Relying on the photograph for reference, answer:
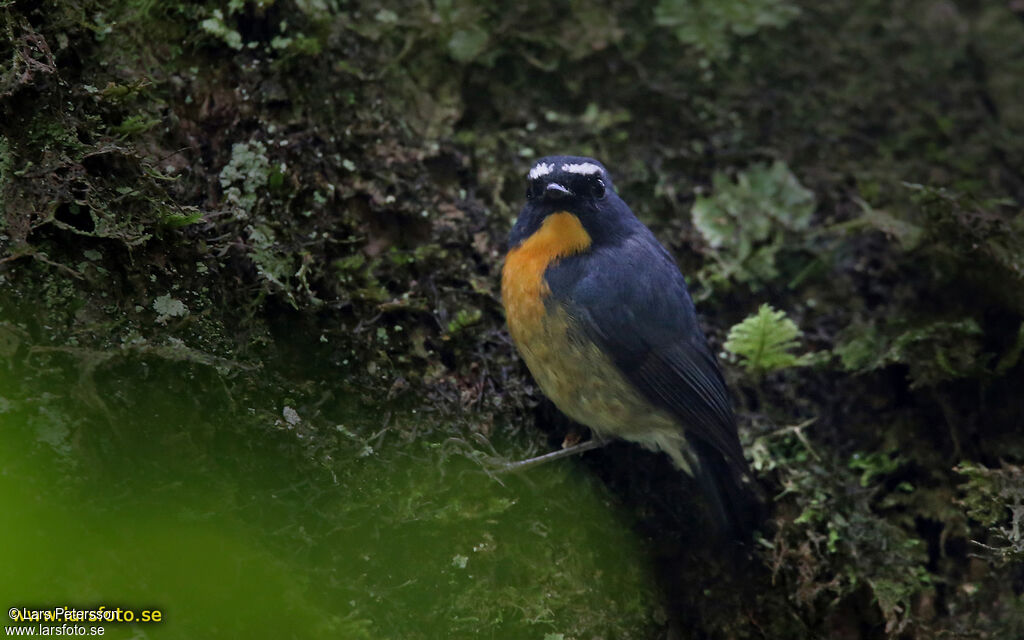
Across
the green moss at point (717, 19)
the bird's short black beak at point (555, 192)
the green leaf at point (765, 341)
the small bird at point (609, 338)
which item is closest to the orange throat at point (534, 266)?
the small bird at point (609, 338)

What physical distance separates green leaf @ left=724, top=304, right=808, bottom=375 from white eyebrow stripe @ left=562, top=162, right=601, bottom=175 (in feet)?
3.30

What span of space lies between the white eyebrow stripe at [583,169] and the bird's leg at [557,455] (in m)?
1.20

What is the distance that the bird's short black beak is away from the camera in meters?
Result: 3.81

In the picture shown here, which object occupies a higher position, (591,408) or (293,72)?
(293,72)

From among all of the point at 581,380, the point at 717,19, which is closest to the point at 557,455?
the point at 581,380

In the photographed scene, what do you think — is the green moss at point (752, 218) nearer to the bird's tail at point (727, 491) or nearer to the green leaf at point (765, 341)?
the green leaf at point (765, 341)

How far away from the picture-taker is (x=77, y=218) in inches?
122

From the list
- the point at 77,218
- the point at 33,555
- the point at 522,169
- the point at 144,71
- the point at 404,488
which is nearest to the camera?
the point at 33,555

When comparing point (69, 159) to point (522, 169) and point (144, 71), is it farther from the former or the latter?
point (522, 169)

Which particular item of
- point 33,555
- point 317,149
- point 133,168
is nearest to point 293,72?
point 317,149

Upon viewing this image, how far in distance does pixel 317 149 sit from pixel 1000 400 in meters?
3.37

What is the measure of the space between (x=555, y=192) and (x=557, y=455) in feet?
3.78

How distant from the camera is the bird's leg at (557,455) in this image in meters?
3.70

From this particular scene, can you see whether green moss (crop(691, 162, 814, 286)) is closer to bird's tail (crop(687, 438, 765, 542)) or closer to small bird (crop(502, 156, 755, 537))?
small bird (crop(502, 156, 755, 537))
